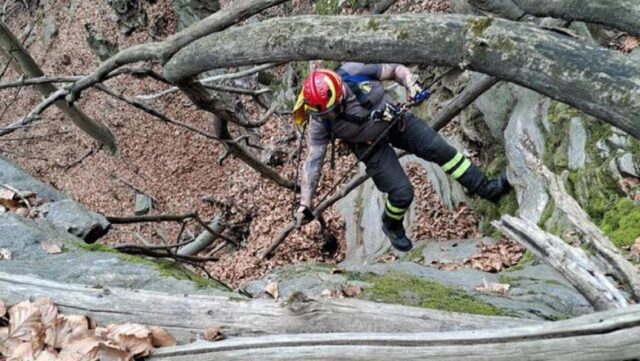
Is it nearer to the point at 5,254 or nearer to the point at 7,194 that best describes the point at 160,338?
the point at 5,254

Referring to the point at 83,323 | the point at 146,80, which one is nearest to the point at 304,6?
the point at 146,80

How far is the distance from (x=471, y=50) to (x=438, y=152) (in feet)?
12.4

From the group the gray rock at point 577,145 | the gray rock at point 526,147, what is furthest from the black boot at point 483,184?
the gray rock at point 577,145

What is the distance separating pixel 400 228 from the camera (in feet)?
22.4

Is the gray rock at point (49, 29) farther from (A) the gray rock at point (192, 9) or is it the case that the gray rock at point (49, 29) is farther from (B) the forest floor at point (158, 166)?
(A) the gray rock at point (192, 9)

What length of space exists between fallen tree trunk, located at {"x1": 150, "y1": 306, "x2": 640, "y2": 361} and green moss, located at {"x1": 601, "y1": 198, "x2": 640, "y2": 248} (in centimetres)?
247

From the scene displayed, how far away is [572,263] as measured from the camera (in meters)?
3.18

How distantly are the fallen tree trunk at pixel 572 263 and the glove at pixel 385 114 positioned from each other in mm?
2390

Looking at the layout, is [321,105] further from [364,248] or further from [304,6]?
[304,6]

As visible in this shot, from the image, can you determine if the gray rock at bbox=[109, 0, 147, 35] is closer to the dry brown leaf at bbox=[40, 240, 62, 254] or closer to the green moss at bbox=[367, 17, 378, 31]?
the dry brown leaf at bbox=[40, 240, 62, 254]

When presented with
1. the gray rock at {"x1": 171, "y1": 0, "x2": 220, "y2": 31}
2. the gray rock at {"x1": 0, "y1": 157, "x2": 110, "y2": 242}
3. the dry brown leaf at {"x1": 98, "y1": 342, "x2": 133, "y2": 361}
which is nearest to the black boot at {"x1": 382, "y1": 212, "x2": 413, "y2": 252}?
the gray rock at {"x1": 0, "y1": 157, "x2": 110, "y2": 242}

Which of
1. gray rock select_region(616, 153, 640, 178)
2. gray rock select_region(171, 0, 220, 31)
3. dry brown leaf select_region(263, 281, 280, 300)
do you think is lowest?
dry brown leaf select_region(263, 281, 280, 300)

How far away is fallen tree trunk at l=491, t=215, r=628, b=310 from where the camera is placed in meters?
2.95

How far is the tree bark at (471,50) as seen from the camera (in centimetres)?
214
